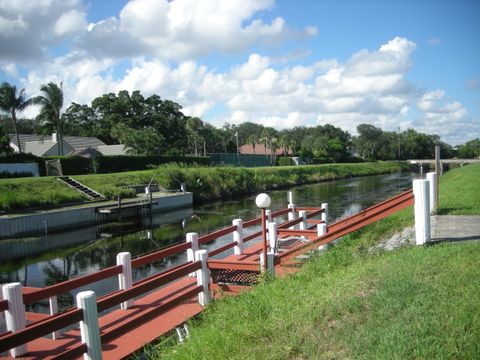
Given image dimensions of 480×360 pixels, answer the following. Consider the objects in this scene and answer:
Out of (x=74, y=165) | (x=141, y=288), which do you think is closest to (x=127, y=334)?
(x=141, y=288)

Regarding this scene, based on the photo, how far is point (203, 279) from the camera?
25.1 feet

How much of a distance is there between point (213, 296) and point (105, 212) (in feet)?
71.7

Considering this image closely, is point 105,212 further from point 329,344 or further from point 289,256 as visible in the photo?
point 329,344

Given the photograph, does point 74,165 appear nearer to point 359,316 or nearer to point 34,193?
point 34,193

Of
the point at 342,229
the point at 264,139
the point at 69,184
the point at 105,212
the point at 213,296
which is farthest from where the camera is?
the point at 264,139

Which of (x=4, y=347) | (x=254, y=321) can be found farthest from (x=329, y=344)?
(x=4, y=347)

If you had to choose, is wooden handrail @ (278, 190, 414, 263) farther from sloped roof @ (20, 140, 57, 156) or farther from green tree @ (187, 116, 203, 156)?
green tree @ (187, 116, 203, 156)

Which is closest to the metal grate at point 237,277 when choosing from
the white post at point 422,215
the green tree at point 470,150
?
the white post at point 422,215

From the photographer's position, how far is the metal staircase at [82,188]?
1289 inches

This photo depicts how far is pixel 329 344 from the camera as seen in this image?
175 inches

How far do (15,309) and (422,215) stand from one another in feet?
22.3

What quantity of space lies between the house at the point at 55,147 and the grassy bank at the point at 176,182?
17.1 meters

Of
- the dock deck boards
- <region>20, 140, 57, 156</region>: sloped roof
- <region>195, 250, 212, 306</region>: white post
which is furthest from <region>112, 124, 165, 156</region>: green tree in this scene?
<region>195, 250, 212, 306</region>: white post

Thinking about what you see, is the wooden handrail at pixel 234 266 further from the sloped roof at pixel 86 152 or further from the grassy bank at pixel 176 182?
the sloped roof at pixel 86 152
